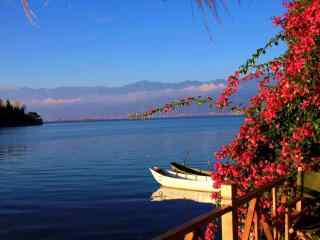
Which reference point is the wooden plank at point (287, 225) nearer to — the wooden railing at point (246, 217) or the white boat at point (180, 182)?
the wooden railing at point (246, 217)

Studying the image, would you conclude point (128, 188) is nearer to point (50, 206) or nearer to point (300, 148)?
point (50, 206)

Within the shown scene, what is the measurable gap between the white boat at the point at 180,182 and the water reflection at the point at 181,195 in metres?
0.29

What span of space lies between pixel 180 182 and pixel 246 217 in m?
28.6

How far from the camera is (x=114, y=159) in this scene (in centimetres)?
6141

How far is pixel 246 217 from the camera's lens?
5.39 meters

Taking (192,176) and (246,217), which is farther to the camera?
(192,176)

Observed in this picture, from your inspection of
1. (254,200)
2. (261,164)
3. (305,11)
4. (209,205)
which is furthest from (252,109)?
(209,205)

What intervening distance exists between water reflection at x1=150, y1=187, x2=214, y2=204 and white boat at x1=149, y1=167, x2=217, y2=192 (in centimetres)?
29

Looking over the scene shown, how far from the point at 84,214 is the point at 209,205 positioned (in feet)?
25.7

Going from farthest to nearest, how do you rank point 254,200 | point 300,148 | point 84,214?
point 84,214, point 300,148, point 254,200

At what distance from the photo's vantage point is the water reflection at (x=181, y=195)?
31.5 m

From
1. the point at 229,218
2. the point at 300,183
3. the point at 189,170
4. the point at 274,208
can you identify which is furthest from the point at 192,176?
the point at 229,218

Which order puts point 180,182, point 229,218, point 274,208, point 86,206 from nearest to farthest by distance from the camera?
point 229,218 < point 274,208 < point 86,206 < point 180,182

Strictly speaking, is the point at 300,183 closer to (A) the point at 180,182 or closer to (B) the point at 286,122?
(B) the point at 286,122
